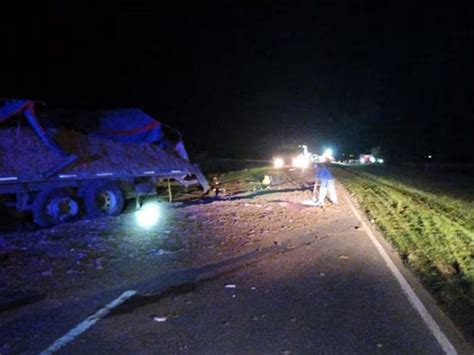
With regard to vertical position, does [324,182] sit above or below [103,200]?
above

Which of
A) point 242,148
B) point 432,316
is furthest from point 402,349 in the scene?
point 242,148

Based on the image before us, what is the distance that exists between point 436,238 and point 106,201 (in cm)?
921

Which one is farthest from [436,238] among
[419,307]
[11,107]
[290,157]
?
[290,157]

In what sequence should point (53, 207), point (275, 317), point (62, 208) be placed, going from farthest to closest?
point (62, 208) → point (53, 207) → point (275, 317)

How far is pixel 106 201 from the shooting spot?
49.2ft

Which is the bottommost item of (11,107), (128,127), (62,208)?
(62,208)

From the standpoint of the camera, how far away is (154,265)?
27.7 feet

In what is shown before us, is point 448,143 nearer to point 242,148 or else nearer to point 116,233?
point 242,148

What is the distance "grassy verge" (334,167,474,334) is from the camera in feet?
21.8

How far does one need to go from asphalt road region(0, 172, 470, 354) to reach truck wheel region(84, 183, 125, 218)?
688 cm

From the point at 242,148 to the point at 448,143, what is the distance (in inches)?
1285

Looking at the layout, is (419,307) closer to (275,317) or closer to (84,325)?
(275,317)

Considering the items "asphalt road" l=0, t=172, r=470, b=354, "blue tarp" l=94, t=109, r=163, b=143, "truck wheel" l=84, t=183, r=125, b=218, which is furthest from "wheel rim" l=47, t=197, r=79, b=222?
"asphalt road" l=0, t=172, r=470, b=354

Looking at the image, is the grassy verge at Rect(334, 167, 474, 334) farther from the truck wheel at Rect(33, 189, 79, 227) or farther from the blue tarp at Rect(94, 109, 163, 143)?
the truck wheel at Rect(33, 189, 79, 227)
